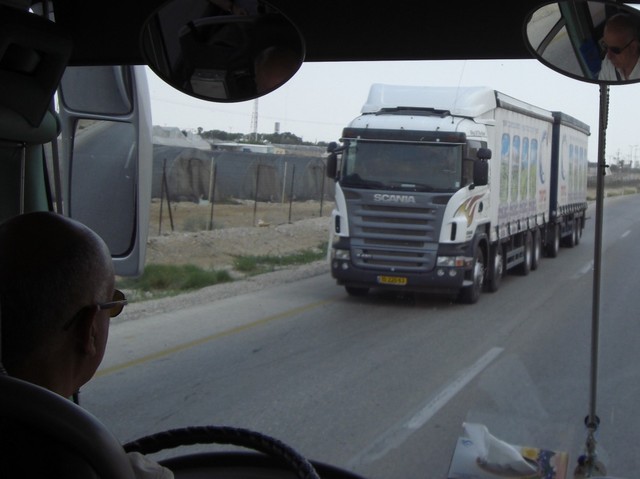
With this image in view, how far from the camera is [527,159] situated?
58.8 ft

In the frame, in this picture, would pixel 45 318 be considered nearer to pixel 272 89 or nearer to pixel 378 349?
pixel 272 89

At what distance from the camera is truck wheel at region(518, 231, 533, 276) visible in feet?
59.0

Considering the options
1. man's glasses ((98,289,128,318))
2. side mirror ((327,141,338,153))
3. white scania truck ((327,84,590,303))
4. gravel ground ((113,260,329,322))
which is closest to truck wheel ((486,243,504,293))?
white scania truck ((327,84,590,303))

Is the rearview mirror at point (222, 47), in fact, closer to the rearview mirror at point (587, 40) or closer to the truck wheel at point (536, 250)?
the rearview mirror at point (587, 40)

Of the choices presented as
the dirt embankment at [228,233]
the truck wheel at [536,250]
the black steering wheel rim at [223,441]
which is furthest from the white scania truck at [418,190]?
the black steering wheel rim at [223,441]

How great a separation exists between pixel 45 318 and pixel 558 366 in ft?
28.2

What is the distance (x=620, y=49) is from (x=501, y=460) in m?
2.50

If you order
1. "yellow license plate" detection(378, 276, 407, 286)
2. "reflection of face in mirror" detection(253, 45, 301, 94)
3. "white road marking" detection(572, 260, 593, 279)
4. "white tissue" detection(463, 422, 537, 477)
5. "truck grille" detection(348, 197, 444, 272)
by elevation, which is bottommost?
"white road marking" detection(572, 260, 593, 279)

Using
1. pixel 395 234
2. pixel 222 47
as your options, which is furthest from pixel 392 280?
pixel 222 47

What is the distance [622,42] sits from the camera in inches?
89.6

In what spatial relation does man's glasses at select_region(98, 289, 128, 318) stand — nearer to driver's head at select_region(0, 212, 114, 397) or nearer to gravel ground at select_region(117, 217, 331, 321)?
driver's head at select_region(0, 212, 114, 397)

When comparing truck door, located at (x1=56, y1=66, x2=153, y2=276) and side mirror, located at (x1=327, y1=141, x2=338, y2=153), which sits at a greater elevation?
side mirror, located at (x1=327, y1=141, x2=338, y2=153)

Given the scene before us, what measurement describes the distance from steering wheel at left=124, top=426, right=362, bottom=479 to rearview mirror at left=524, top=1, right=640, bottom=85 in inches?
51.3

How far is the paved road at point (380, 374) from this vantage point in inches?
262
